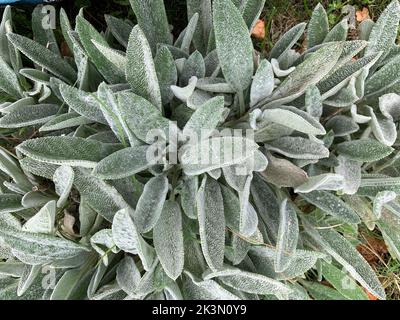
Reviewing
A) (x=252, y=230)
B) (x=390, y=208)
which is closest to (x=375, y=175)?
(x=390, y=208)

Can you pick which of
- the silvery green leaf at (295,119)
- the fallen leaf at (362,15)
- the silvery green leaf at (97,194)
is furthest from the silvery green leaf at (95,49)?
the fallen leaf at (362,15)

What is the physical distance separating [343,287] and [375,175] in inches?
11.2

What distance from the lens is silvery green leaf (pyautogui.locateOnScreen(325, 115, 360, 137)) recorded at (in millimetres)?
1062

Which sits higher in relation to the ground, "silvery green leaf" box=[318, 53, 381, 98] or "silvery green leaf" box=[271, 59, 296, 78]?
"silvery green leaf" box=[271, 59, 296, 78]

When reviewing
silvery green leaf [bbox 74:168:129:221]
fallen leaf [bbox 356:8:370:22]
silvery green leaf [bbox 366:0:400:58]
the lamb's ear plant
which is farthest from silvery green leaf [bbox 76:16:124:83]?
fallen leaf [bbox 356:8:370:22]

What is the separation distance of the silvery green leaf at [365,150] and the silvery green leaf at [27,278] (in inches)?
24.7

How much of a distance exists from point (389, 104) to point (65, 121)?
2.07ft

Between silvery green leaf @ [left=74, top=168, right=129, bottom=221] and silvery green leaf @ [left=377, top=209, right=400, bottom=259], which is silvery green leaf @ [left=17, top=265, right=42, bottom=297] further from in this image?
silvery green leaf @ [left=377, top=209, right=400, bottom=259]

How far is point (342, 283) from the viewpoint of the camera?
1.23 metres

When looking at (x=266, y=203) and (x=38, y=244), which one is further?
(x=266, y=203)

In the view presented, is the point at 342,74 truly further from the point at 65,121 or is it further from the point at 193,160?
the point at 65,121

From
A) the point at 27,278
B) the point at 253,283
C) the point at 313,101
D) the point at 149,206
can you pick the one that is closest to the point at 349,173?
the point at 313,101

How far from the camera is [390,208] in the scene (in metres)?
1.09

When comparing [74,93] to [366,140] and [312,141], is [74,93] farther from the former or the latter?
[366,140]
